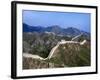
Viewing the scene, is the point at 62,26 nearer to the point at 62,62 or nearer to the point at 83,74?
the point at 62,62

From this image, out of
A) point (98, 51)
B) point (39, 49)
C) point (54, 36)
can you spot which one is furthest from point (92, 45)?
point (39, 49)

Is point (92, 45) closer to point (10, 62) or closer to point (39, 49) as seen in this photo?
point (39, 49)

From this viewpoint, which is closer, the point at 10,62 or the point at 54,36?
the point at 10,62

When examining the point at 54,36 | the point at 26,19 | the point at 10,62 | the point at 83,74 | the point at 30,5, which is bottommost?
the point at 83,74

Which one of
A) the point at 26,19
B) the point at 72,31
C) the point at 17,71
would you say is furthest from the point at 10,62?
the point at 72,31

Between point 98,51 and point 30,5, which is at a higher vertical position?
point 30,5

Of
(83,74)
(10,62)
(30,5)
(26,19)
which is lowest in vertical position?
(83,74)
